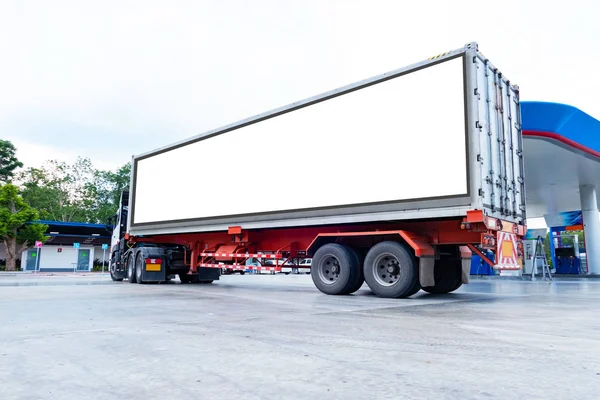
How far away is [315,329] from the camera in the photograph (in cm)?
486

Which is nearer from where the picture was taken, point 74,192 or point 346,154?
point 346,154

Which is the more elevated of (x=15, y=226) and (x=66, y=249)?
(x=15, y=226)

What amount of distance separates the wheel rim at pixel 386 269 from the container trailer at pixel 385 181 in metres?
0.03

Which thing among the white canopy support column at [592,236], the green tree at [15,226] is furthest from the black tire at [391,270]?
the green tree at [15,226]

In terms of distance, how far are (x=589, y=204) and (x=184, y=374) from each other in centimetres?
2617

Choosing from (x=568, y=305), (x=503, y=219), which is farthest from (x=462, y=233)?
(x=568, y=305)

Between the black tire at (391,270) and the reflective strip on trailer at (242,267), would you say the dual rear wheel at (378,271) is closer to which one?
the black tire at (391,270)

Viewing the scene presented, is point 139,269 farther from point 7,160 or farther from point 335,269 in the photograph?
point 7,160

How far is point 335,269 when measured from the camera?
9.59m

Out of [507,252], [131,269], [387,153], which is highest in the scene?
[387,153]

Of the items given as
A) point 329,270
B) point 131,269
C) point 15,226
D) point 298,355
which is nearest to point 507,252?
point 329,270

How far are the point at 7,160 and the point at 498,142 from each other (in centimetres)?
5222

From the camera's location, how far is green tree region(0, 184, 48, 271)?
3331 centimetres

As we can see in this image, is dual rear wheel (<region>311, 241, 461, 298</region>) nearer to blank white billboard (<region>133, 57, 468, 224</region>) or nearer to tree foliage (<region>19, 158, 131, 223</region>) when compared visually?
blank white billboard (<region>133, 57, 468, 224</region>)
